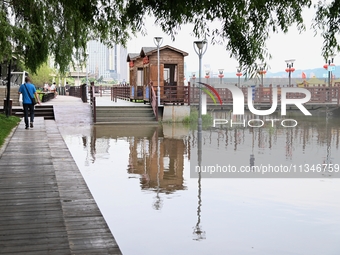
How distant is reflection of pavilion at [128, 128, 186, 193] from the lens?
1073 centimetres

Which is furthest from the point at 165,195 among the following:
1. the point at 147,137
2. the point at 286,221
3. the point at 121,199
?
the point at 147,137

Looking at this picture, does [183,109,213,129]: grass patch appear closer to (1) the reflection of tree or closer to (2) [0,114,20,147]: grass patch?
(1) the reflection of tree

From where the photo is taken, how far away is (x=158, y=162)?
44.6 ft

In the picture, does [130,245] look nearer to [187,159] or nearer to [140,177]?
[140,177]

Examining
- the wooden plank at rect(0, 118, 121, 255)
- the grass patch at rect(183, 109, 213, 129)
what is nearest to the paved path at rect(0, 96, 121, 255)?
the wooden plank at rect(0, 118, 121, 255)

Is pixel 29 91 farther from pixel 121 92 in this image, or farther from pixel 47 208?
pixel 121 92

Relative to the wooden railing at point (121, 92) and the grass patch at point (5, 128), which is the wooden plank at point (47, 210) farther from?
the wooden railing at point (121, 92)

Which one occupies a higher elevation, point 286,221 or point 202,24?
point 202,24

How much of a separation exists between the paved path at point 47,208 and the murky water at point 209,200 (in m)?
0.53

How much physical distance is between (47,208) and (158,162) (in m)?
6.61

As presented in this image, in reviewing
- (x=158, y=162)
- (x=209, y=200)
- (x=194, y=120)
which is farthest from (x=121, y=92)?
(x=209, y=200)

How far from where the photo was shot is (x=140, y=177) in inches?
451

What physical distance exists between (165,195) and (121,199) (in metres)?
0.80

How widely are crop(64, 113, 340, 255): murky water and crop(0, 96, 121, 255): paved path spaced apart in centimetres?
53
